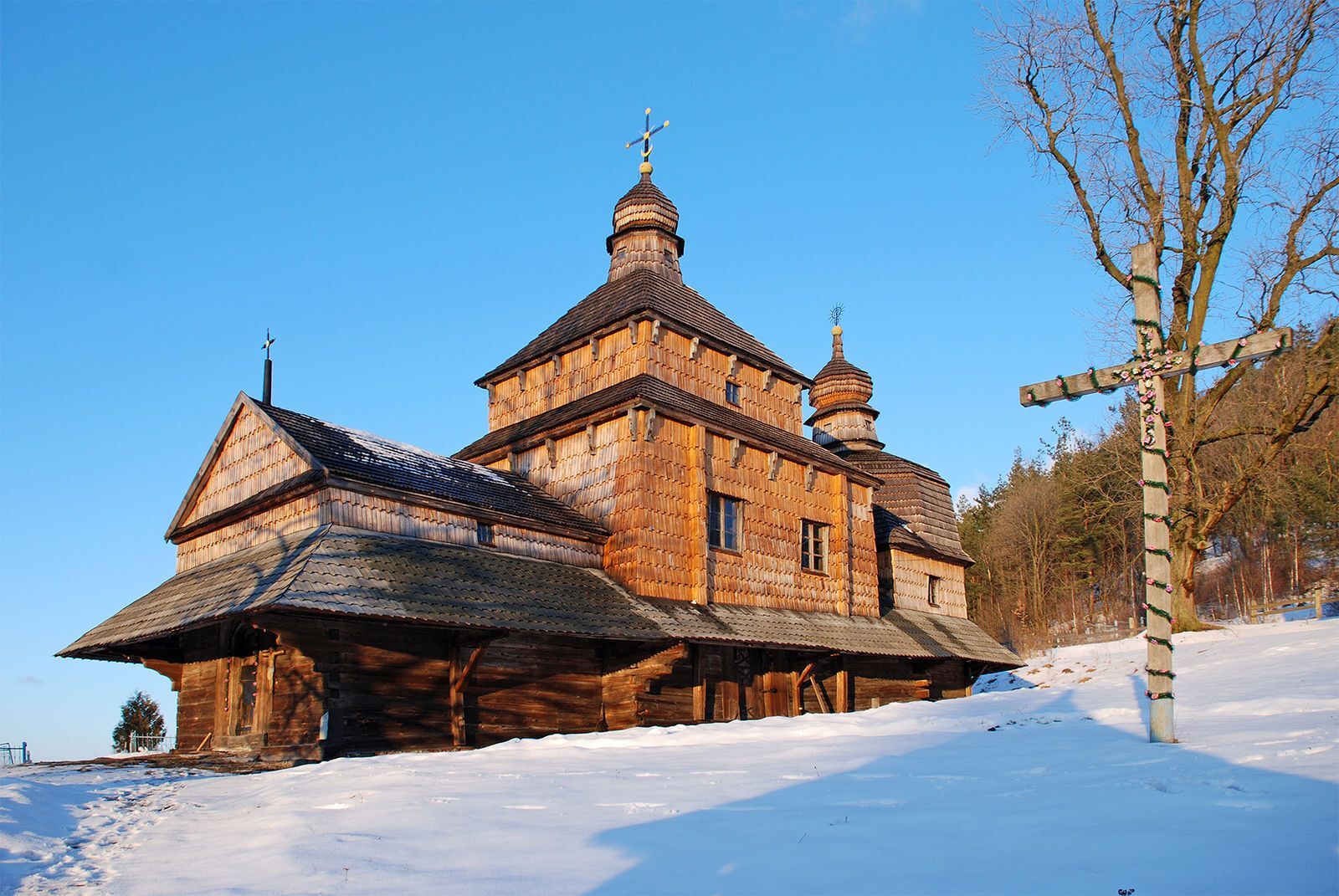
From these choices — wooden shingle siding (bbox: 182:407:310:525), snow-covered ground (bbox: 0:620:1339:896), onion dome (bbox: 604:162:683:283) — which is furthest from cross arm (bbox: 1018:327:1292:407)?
onion dome (bbox: 604:162:683:283)

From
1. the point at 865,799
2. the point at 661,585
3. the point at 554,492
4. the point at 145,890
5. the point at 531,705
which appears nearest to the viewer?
the point at 145,890

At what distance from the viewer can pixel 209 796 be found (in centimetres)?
955

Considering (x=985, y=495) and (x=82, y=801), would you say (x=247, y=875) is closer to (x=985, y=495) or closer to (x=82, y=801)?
(x=82, y=801)

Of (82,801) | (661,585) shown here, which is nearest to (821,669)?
(661,585)

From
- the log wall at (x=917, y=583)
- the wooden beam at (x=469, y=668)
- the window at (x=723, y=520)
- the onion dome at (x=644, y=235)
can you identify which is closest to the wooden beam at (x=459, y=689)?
the wooden beam at (x=469, y=668)

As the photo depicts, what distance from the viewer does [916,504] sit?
31922mm

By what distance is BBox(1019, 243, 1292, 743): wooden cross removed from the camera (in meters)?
9.12

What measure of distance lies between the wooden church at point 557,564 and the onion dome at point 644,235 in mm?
66

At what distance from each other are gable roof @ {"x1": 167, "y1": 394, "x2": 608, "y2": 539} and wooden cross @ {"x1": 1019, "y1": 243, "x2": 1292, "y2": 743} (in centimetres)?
997

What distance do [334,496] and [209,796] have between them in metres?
6.40

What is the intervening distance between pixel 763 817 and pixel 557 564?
1122 cm

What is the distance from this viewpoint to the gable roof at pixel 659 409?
19516 mm

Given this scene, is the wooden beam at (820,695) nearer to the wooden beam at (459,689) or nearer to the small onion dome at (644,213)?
the wooden beam at (459,689)

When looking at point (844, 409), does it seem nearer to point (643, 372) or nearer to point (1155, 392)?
point (643, 372)
